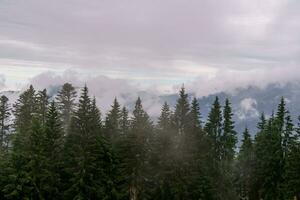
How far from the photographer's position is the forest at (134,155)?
177 ft

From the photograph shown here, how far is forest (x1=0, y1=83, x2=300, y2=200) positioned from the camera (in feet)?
177

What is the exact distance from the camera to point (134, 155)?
193ft

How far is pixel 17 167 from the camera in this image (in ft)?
176

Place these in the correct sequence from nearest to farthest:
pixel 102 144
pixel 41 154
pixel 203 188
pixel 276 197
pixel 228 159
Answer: pixel 41 154
pixel 102 144
pixel 203 188
pixel 276 197
pixel 228 159

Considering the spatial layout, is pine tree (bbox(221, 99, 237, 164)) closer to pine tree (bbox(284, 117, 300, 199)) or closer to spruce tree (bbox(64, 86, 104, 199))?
pine tree (bbox(284, 117, 300, 199))

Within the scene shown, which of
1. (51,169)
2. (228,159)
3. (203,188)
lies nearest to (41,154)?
(51,169)

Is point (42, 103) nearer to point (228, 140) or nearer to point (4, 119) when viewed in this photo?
point (4, 119)

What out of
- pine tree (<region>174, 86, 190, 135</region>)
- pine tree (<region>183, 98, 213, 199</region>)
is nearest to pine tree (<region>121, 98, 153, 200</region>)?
pine tree (<region>174, 86, 190, 135</region>)

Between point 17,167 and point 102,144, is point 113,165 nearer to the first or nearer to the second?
point 102,144

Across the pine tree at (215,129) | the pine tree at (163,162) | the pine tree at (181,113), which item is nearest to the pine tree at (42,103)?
the pine tree at (163,162)

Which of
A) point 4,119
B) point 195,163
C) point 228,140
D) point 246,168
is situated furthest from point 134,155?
point 4,119

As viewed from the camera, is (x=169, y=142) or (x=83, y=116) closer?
(x=83, y=116)

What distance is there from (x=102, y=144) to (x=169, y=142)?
9.44 metres

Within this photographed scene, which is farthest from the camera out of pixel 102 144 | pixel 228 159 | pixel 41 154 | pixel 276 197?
pixel 228 159
